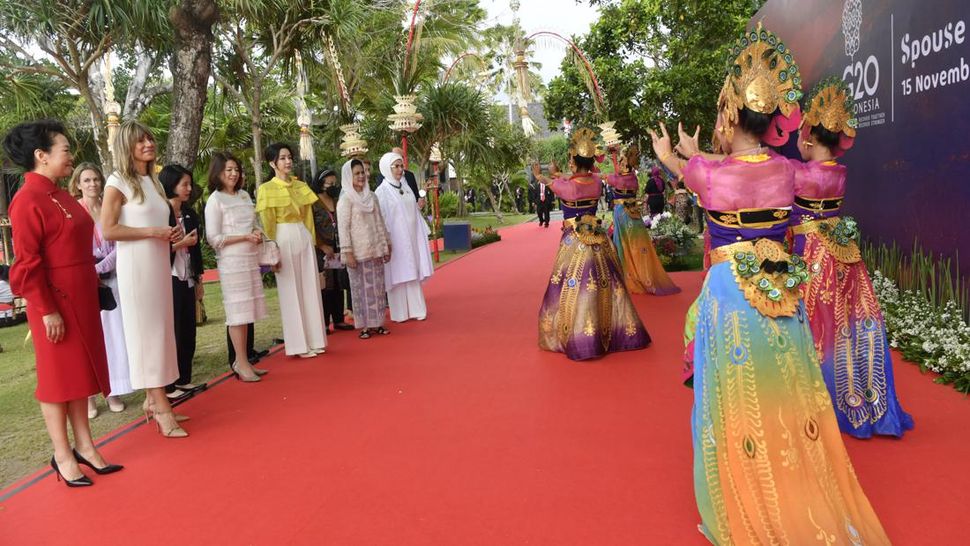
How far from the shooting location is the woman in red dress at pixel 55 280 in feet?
9.92

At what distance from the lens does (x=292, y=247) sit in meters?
5.12

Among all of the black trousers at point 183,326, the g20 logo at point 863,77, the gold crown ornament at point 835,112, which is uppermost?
the g20 logo at point 863,77

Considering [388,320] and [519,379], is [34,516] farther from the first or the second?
[388,320]

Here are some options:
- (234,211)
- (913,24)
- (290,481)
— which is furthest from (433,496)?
(913,24)

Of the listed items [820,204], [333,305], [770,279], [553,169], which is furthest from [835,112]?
[333,305]

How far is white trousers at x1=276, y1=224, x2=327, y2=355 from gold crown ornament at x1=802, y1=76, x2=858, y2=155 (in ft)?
11.6

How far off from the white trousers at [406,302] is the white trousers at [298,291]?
141cm

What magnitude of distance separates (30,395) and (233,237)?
199cm

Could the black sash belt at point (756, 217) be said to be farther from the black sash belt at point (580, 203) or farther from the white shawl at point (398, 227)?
the white shawl at point (398, 227)

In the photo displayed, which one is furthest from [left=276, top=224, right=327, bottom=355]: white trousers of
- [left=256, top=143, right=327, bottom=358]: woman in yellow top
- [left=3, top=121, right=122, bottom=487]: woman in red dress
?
[left=3, top=121, right=122, bottom=487]: woman in red dress

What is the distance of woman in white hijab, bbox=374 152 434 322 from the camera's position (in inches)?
260

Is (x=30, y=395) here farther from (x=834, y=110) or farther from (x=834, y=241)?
(x=834, y=110)

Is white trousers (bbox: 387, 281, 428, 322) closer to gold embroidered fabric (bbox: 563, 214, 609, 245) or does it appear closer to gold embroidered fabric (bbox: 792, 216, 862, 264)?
gold embroidered fabric (bbox: 563, 214, 609, 245)

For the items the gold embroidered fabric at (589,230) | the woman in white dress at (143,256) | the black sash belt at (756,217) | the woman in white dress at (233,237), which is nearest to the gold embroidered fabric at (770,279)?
the black sash belt at (756,217)
